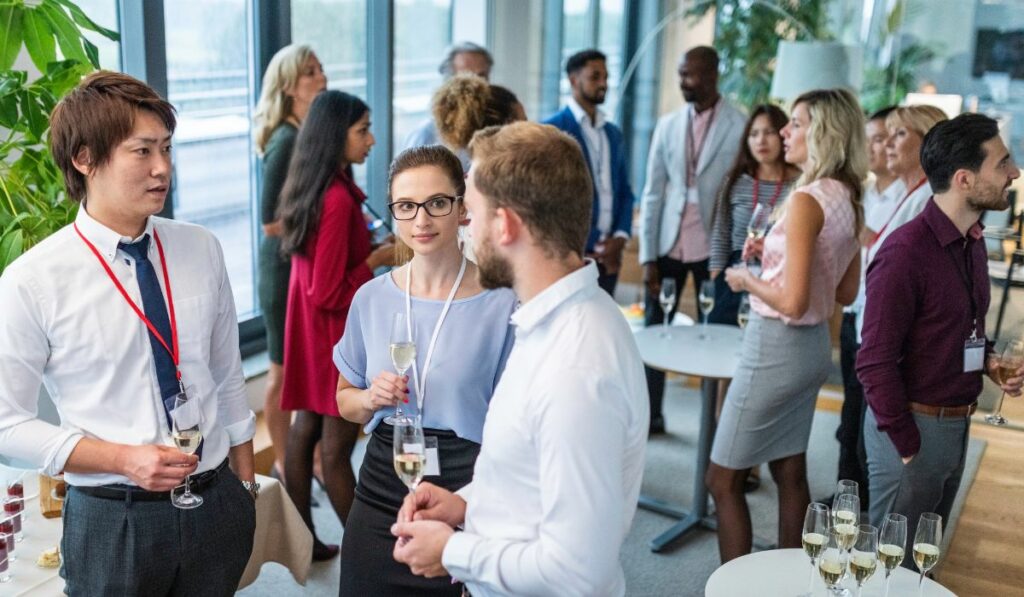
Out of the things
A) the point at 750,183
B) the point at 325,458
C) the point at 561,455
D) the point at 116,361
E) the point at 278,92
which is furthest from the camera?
the point at 750,183

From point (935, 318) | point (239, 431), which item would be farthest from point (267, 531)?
point (935, 318)

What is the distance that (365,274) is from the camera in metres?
3.45

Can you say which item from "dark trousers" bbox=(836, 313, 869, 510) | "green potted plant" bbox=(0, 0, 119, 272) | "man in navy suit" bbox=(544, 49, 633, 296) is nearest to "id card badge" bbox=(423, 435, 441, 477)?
"green potted plant" bbox=(0, 0, 119, 272)

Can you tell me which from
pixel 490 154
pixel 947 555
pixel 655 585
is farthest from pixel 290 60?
pixel 947 555

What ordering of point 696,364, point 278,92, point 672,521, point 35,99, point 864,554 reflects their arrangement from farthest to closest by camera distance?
point 672,521, point 278,92, point 696,364, point 35,99, point 864,554

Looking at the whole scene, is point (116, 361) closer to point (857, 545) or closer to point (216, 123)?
point (857, 545)

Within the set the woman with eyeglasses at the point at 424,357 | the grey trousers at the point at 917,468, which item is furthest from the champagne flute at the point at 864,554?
the woman with eyeglasses at the point at 424,357

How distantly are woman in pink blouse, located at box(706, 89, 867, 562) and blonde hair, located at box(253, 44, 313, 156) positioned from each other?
186 centimetres

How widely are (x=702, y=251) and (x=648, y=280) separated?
29 centimetres

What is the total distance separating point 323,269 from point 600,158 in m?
1.99

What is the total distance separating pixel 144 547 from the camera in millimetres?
1933

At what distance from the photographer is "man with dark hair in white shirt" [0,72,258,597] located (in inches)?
72.7

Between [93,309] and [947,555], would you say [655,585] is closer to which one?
[947,555]

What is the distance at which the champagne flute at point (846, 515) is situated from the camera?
2098 millimetres
